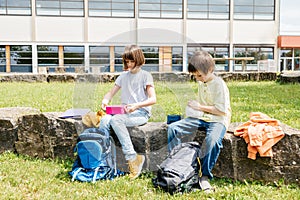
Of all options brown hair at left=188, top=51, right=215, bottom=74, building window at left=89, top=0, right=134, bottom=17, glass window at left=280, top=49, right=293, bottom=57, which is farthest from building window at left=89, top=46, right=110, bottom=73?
glass window at left=280, top=49, right=293, bottom=57

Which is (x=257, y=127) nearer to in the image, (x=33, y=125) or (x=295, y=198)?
(x=295, y=198)

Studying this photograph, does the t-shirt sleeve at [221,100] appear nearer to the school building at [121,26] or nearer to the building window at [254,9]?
the school building at [121,26]

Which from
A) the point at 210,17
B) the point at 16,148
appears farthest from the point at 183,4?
the point at 16,148

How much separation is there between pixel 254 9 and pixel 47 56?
48.9 feet

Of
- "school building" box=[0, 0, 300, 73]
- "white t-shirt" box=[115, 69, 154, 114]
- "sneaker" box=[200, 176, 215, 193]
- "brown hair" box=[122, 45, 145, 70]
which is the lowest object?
"sneaker" box=[200, 176, 215, 193]

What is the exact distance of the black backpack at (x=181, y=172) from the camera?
9.16 feet

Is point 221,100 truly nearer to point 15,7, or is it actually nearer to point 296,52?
point 15,7

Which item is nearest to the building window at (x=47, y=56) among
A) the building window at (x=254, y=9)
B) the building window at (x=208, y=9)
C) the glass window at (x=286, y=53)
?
the building window at (x=208, y=9)

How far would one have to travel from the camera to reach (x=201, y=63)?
3074 mm

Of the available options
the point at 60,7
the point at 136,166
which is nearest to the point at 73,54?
the point at 60,7

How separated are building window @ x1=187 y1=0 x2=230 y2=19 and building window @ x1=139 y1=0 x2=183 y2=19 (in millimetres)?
798

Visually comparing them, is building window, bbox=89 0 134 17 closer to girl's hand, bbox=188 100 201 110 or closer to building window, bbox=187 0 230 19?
building window, bbox=187 0 230 19

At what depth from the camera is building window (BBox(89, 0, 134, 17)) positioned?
25.0 m

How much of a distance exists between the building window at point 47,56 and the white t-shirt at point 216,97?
73.5 feet
